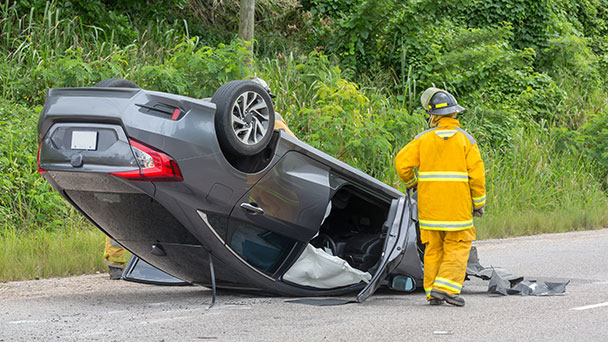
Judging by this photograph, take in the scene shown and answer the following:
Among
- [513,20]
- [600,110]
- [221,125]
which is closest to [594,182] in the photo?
[600,110]

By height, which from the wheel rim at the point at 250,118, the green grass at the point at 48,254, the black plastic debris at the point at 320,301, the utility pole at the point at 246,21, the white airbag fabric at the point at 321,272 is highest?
the utility pole at the point at 246,21

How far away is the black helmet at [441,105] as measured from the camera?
235 inches

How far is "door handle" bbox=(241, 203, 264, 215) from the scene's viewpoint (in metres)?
5.22

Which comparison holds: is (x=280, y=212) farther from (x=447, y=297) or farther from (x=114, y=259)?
(x=114, y=259)

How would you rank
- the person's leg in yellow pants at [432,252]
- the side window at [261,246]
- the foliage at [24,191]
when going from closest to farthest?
the side window at [261,246] → the person's leg in yellow pants at [432,252] → the foliage at [24,191]

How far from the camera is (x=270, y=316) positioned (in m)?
5.26

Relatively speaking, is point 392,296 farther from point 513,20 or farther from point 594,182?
point 513,20

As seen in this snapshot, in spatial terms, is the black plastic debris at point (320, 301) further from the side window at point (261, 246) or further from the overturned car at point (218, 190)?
the side window at point (261, 246)

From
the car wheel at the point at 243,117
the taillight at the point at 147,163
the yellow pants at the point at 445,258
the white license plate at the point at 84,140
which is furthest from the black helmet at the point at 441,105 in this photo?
the white license plate at the point at 84,140

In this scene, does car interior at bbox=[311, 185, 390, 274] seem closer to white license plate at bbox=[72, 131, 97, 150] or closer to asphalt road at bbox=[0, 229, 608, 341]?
asphalt road at bbox=[0, 229, 608, 341]

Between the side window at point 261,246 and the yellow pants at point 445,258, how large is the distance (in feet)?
3.44

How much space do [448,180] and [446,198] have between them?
5.4 inches

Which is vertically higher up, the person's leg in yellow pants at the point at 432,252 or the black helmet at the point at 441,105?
the black helmet at the point at 441,105

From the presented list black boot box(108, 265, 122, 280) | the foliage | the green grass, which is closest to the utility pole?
the foliage
